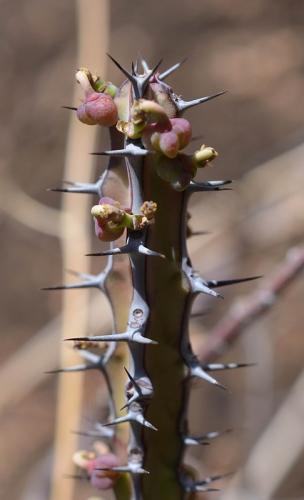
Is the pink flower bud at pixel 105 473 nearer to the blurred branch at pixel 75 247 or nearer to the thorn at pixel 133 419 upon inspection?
the thorn at pixel 133 419

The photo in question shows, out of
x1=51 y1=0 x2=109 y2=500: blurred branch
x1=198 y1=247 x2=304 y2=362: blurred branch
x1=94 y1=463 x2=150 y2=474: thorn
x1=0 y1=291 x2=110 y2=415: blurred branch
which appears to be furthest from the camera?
x1=0 y1=291 x2=110 y2=415: blurred branch

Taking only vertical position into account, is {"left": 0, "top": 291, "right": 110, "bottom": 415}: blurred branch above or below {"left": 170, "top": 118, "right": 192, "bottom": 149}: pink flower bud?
below

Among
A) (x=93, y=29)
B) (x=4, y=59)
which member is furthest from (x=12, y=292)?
(x=93, y=29)

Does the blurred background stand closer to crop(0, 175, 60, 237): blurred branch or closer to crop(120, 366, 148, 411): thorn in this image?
crop(0, 175, 60, 237): blurred branch

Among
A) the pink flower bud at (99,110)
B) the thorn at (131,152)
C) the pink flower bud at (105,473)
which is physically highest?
the pink flower bud at (99,110)

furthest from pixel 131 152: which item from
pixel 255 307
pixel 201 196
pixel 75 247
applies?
pixel 201 196

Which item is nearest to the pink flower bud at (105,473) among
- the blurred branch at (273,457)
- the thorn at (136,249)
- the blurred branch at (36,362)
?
the thorn at (136,249)

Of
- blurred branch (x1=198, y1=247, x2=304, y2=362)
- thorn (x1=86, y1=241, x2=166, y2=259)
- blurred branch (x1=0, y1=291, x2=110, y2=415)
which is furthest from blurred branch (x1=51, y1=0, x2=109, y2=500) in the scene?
thorn (x1=86, y1=241, x2=166, y2=259)
